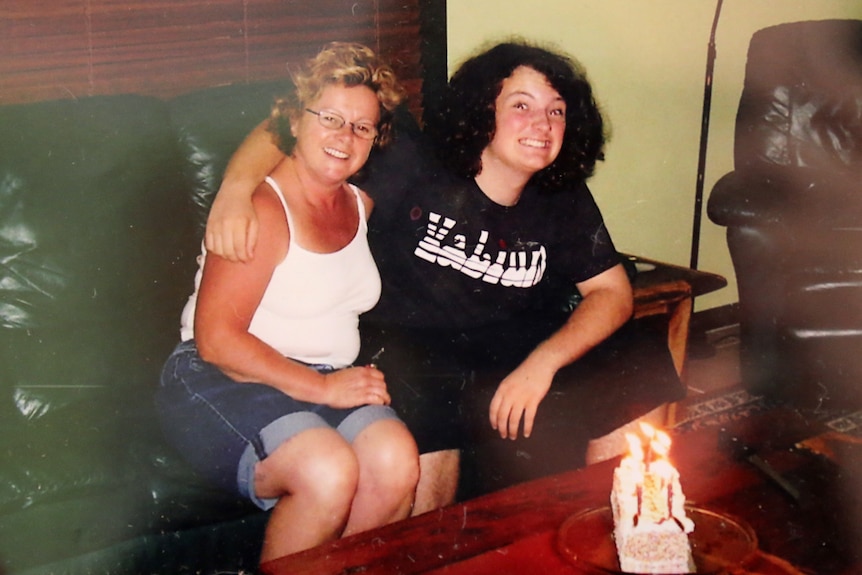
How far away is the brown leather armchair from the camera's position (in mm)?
2178

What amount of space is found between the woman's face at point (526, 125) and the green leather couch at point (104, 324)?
1.53 ft

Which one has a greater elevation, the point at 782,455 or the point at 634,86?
the point at 634,86

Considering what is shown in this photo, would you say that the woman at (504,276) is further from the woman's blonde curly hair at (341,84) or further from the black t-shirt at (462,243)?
the woman's blonde curly hair at (341,84)

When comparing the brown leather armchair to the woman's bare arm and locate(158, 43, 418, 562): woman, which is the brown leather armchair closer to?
locate(158, 43, 418, 562): woman

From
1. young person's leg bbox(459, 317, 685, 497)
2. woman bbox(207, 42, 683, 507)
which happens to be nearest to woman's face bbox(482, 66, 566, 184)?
woman bbox(207, 42, 683, 507)

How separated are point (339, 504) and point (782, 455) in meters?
0.68

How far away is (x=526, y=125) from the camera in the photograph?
178 centimetres

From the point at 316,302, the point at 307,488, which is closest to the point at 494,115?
the point at 316,302

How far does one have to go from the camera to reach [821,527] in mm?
1108

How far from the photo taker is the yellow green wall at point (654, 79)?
234 centimetres

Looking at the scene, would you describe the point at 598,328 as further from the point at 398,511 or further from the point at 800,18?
the point at 800,18

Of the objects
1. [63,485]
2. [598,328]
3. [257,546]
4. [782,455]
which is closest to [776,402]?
[598,328]

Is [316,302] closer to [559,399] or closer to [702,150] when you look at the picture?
[559,399]

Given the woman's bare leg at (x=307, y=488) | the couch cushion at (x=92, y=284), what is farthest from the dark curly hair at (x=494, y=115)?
the woman's bare leg at (x=307, y=488)
